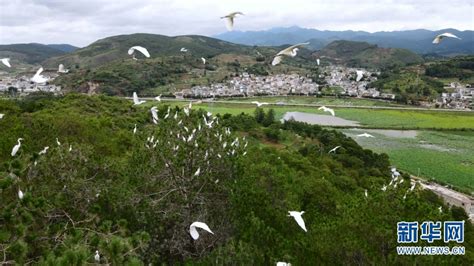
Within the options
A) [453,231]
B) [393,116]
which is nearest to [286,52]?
[453,231]

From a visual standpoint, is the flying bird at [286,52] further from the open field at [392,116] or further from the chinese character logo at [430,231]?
the open field at [392,116]

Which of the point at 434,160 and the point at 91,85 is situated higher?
the point at 91,85

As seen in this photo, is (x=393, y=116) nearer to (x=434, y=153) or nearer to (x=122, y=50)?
(x=434, y=153)

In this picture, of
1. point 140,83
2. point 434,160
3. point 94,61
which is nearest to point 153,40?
point 94,61

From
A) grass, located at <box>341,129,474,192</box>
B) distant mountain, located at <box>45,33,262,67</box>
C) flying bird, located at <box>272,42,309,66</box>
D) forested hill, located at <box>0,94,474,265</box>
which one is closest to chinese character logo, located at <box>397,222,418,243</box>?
forested hill, located at <box>0,94,474,265</box>

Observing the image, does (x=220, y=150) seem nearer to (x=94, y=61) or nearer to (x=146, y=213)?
(x=146, y=213)

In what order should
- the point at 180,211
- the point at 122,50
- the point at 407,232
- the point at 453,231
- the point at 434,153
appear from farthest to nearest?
the point at 122,50
the point at 434,153
the point at 180,211
the point at 453,231
the point at 407,232

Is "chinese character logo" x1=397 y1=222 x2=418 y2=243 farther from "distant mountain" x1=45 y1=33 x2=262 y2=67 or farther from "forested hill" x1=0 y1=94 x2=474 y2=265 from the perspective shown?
"distant mountain" x1=45 y1=33 x2=262 y2=67
